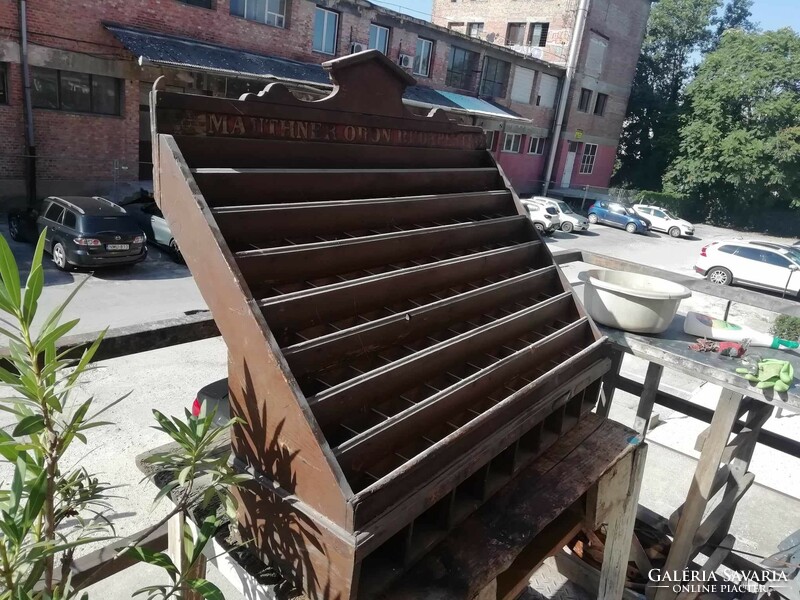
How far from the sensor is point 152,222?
540 inches

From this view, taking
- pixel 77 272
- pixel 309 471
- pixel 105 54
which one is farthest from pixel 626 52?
pixel 309 471

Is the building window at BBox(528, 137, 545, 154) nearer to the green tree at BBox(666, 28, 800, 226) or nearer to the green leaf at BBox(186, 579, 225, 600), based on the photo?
the green tree at BBox(666, 28, 800, 226)

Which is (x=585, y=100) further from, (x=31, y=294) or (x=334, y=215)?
(x=31, y=294)

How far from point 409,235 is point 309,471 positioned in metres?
1.25

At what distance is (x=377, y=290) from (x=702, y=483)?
293 centimetres

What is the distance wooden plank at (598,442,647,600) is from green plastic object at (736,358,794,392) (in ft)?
2.42

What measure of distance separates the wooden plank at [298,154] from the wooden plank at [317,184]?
0.09 metres

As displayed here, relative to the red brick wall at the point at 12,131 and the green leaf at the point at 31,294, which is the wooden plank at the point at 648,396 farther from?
the red brick wall at the point at 12,131

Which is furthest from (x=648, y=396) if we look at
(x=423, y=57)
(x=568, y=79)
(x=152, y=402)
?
(x=568, y=79)

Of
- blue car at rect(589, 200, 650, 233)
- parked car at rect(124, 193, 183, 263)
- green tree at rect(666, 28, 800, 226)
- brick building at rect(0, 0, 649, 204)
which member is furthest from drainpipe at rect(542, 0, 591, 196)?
parked car at rect(124, 193, 183, 263)

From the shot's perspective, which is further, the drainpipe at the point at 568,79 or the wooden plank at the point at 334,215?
the drainpipe at the point at 568,79

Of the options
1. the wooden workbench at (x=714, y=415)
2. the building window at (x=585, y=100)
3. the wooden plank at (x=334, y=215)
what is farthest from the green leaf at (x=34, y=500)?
the building window at (x=585, y=100)

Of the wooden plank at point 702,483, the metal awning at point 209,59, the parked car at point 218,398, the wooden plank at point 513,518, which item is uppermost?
the metal awning at point 209,59

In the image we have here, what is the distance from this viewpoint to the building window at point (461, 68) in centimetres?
2514
